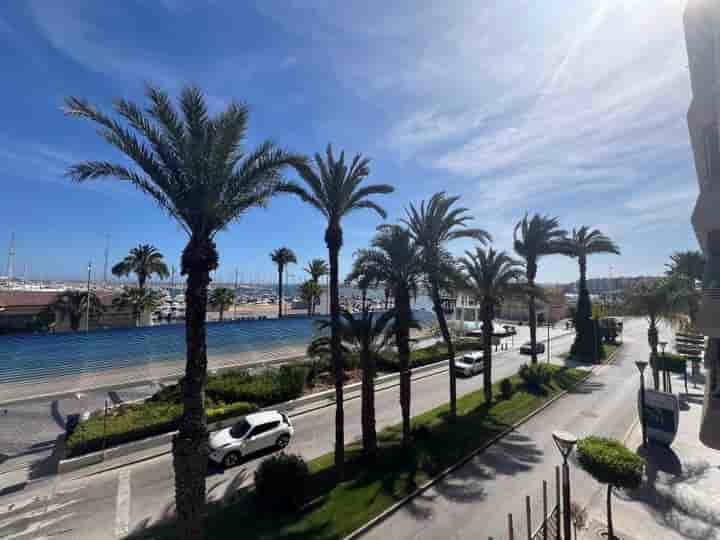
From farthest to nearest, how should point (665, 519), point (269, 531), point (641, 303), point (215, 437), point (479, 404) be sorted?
point (641, 303) < point (479, 404) < point (215, 437) < point (665, 519) < point (269, 531)

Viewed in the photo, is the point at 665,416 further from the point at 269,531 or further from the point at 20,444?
the point at 20,444

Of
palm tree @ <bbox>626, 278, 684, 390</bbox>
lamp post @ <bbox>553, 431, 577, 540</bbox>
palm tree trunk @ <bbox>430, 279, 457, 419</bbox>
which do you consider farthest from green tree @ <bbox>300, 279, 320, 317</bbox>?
lamp post @ <bbox>553, 431, 577, 540</bbox>

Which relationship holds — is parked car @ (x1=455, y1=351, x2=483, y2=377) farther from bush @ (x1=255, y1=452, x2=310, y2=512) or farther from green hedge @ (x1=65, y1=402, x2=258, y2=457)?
bush @ (x1=255, y1=452, x2=310, y2=512)

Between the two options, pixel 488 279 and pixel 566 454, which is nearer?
pixel 566 454

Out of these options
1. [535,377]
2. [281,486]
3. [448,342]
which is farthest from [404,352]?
[535,377]

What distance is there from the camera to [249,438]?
45.1 feet

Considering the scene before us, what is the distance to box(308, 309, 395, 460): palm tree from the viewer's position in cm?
1299

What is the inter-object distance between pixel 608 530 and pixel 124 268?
165 ft

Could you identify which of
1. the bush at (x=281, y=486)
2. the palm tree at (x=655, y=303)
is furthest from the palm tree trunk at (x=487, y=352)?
the bush at (x=281, y=486)

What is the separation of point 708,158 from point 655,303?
10.1 meters

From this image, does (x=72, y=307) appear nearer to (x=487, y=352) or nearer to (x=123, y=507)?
(x=123, y=507)

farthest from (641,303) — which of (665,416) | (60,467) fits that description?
(60,467)

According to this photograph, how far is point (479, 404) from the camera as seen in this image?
63.4 feet

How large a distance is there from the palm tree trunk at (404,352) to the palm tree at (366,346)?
0.41 m
